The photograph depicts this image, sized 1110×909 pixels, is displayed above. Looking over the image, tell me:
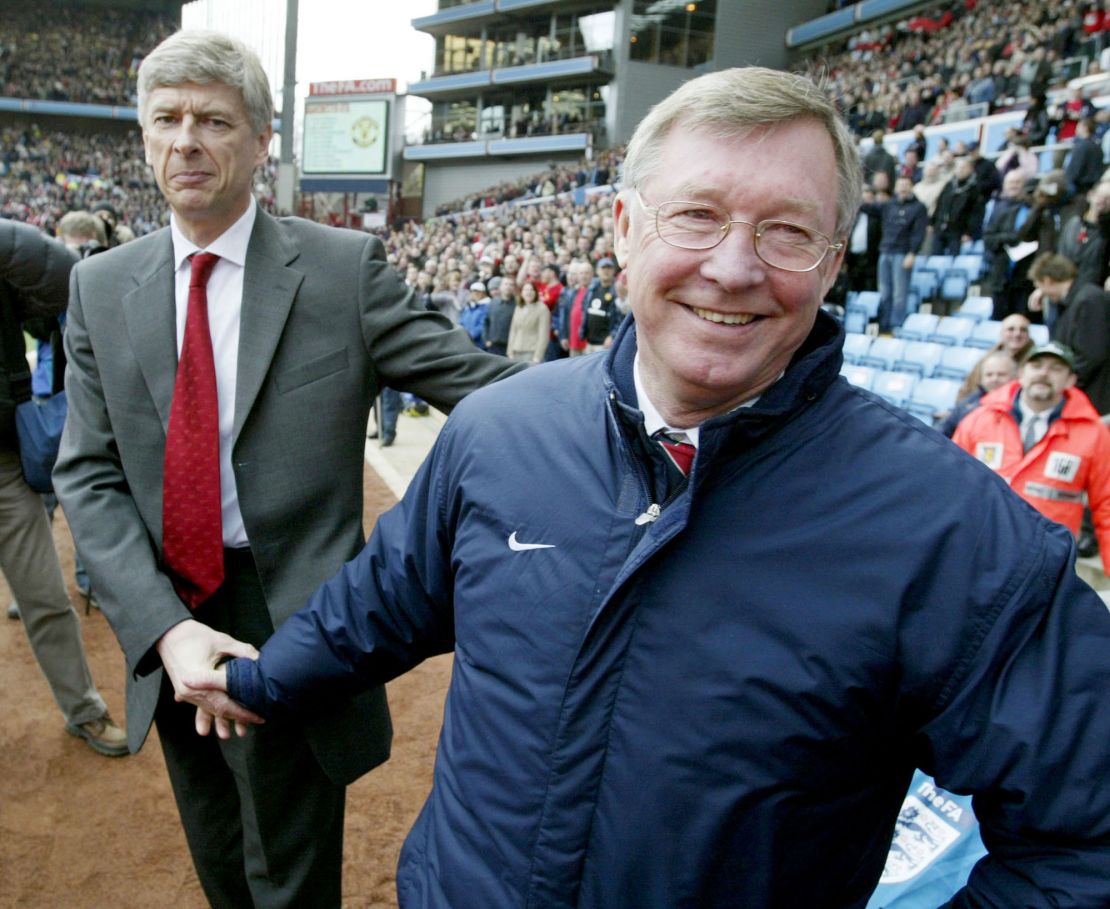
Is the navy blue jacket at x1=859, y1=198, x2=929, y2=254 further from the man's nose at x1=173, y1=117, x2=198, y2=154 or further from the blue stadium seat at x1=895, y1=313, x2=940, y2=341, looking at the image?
the man's nose at x1=173, y1=117, x2=198, y2=154

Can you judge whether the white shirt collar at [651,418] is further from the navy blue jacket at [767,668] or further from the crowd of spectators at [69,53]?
the crowd of spectators at [69,53]

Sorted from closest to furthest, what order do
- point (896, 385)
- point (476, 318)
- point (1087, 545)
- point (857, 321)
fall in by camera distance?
1. point (1087, 545)
2. point (896, 385)
3. point (857, 321)
4. point (476, 318)

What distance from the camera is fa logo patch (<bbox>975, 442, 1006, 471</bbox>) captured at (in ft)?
14.4

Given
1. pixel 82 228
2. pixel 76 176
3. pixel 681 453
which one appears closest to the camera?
pixel 681 453

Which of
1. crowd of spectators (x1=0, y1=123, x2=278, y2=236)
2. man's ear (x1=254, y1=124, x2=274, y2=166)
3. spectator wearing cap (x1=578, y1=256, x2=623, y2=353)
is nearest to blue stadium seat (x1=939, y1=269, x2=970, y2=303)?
spectator wearing cap (x1=578, y1=256, x2=623, y2=353)

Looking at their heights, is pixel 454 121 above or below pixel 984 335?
above

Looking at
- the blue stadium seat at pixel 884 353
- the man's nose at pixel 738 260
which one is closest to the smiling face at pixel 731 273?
the man's nose at pixel 738 260

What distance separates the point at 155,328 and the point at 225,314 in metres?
0.14

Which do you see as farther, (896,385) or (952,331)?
(952,331)

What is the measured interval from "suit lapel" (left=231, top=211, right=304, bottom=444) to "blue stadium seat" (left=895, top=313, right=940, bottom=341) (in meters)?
9.00

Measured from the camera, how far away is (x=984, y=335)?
29.2 feet

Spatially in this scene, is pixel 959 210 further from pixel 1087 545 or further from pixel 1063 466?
pixel 1063 466

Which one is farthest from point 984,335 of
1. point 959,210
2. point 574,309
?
point 574,309

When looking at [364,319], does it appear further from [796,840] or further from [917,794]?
[917,794]
